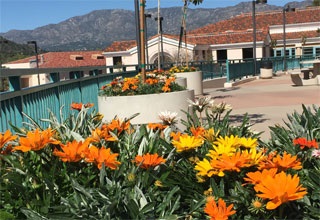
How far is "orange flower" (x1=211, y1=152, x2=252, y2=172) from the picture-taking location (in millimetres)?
1728

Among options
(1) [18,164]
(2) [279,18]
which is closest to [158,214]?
(1) [18,164]

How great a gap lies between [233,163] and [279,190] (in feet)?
0.94

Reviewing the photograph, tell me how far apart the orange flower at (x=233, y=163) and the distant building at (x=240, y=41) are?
41.6m

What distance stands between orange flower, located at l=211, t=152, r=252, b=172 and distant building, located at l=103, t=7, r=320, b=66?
41625 millimetres

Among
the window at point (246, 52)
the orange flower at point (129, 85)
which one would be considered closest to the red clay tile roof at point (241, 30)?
the window at point (246, 52)

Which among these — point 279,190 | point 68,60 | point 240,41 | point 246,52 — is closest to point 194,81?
point 279,190

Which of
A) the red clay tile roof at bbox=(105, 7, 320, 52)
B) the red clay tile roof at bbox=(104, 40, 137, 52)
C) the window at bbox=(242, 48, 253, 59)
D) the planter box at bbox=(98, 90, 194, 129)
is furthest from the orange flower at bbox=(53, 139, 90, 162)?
the red clay tile roof at bbox=(104, 40, 137, 52)

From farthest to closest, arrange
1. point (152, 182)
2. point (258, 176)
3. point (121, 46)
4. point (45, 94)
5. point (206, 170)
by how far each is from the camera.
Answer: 1. point (121, 46)
2. point (45, 94)
3. point (152, 182)
4. point (206, 170)
5. point (258, 176)

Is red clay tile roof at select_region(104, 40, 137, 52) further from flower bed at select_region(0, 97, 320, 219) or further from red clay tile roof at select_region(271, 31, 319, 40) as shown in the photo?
flower bed at select_region(0, 97, 320, 219)

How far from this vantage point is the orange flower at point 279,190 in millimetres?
1462

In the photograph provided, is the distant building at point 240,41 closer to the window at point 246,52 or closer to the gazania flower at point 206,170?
the window at point 246,52

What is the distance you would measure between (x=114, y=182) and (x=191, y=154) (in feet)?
1.73

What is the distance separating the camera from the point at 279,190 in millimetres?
1481

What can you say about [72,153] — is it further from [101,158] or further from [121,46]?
[121,46]
